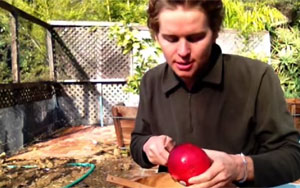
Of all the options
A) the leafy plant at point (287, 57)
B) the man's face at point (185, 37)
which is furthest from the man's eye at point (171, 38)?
the leafy plant at point (287, 57)

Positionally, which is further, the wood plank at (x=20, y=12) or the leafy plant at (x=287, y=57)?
the leafy plant at (x=287, y=57)

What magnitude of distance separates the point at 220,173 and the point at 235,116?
29 cm

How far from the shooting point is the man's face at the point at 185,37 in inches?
37.7

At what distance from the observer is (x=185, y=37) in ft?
3.16

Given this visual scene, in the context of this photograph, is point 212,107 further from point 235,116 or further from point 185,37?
point 185,37

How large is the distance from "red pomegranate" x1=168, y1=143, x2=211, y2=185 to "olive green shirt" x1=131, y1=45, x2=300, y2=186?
0.16 metres

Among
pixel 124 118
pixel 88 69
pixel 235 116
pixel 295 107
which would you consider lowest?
pixel 124 118

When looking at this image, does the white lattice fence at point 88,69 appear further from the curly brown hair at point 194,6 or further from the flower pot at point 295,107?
the curly brown hair at point 194,6

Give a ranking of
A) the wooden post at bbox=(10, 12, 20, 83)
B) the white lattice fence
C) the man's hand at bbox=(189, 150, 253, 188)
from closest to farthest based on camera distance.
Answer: the man's hand at bbox=(189, 150, 253, 188) → the wooden post at bbox=(10, 12, 20, 83) → the white lattice fence

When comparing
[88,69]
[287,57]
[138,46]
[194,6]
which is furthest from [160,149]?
[88,69]

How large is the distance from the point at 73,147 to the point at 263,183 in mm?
4703

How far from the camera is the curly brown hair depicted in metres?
0.96

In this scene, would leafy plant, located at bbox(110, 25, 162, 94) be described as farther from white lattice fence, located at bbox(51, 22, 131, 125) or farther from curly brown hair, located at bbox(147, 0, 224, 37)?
curly brown hair, located at bbox(147, 0, 224, 37)

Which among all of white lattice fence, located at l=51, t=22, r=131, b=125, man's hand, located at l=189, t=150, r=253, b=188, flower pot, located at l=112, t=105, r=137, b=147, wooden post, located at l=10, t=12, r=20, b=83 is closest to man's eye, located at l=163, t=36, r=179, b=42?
man's hand, located at l=189, t=150, r=253, b=188
